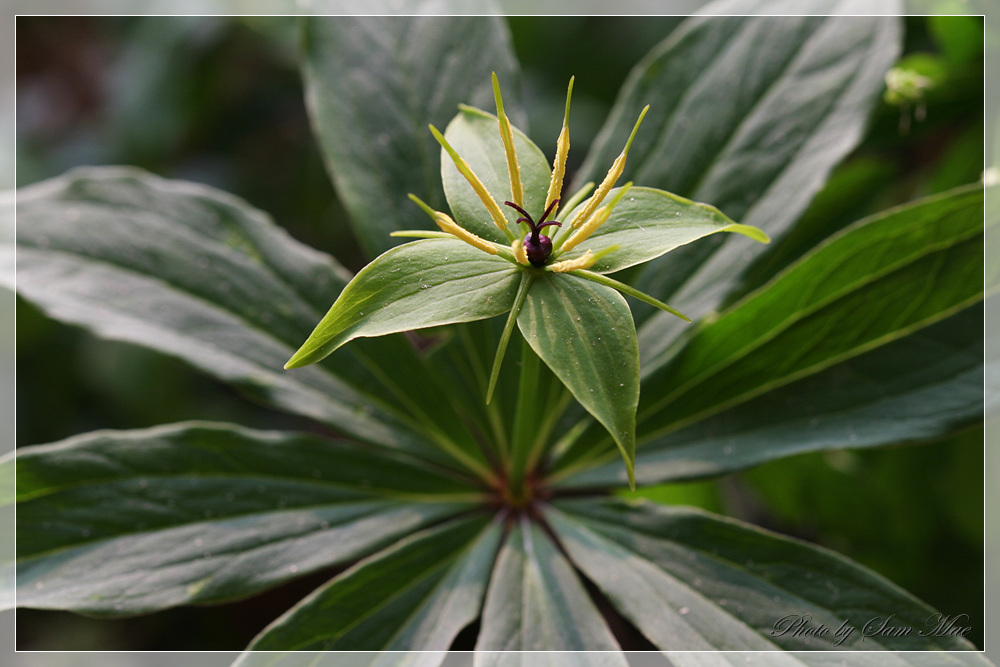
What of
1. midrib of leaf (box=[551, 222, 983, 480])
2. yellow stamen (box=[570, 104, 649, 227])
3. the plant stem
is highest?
yellow stamen (box=[570, 104, 649, 227])

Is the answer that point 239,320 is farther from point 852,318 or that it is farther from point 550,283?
point 852,318

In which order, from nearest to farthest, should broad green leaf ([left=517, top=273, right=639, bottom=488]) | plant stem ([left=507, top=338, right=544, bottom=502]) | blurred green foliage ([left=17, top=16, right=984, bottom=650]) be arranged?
broad green leaf ([left=517, top=273, right=639, bottom=488]) → plant stem ([left=507, top=338, right=544, bottom=502]) → blurred green foliage ([left=17, top=16, right=984, bottom=650])

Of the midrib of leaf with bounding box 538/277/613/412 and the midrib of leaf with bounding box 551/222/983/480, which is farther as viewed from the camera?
the midrib of leaf with bounding box 551/222/983/480

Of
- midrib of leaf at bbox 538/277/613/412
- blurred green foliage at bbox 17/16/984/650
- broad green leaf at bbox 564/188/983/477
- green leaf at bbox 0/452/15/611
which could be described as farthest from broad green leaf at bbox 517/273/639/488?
green leaf at bbox 0/452/15/611

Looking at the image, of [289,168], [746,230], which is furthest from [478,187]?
[289,168]

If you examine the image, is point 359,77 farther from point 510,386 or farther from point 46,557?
point 46,557

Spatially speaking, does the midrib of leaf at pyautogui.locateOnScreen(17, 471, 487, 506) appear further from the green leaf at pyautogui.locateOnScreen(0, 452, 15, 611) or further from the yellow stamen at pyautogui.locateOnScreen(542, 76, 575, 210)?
the yellow stamen at pyautogui.locateOnScreen(542, 76, 575, 210)

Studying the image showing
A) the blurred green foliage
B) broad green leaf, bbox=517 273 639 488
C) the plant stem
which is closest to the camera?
broad green leaf, bbox=517 273 639 488
